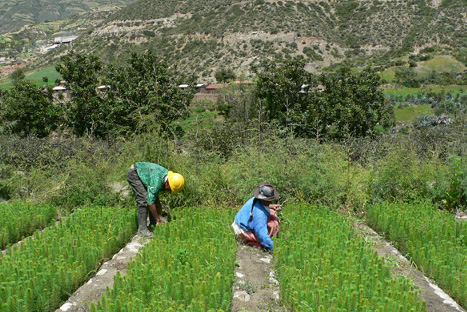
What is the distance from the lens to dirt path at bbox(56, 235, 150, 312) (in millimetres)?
5277

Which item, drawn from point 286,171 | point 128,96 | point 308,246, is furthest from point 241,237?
point 128,96

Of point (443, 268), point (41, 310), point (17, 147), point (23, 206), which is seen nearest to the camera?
point (41, 310)

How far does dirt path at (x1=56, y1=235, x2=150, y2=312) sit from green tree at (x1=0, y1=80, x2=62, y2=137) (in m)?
20.2

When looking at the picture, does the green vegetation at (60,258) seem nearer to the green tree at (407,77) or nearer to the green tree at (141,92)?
the green tree at (141,92)

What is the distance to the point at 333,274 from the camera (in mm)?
5238

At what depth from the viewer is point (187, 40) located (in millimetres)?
76000

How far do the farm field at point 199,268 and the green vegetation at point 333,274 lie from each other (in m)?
0.01

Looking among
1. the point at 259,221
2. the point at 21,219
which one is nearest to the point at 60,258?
the point at 21,219

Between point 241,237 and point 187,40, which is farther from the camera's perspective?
point 187,40

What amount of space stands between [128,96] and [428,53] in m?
52.6

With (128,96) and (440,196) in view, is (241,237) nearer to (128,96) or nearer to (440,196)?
(440,196)

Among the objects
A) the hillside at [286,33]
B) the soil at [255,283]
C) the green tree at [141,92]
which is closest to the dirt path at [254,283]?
the soil at [255,283]

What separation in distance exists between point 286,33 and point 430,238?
6793 cm

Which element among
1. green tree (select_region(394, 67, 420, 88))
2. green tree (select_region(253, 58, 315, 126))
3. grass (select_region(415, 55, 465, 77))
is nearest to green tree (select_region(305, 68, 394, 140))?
green tree (select_region(253, 58, 315, 126))
